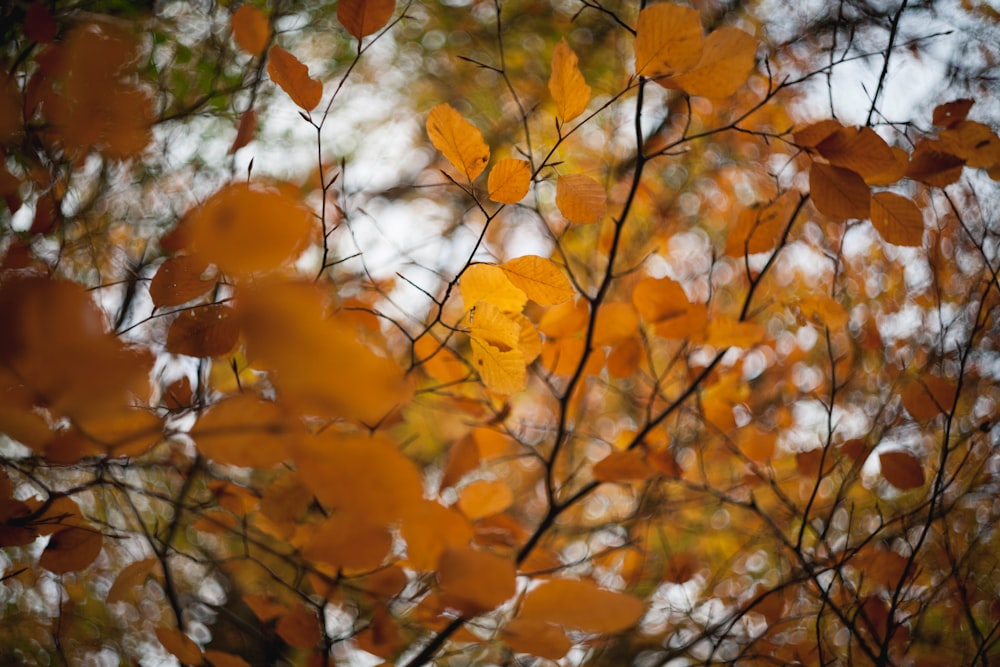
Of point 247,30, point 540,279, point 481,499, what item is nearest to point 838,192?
point 540,279

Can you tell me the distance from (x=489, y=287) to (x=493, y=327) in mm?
66

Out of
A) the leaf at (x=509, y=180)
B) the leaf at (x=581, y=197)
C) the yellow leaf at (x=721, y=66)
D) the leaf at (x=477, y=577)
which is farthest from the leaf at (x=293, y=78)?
the leaf at (x=477, y=577)

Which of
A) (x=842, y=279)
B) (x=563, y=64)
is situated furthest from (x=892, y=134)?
(x=563, y=64)

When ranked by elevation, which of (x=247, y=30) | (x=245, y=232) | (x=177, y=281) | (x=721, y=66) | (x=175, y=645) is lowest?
(x=175, y=645)

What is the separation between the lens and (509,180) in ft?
2.44

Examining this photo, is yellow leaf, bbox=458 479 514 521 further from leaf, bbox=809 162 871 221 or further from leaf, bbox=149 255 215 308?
leaf, bbox=809 162 871 221

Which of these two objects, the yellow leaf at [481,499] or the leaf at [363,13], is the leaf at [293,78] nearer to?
the leaf at [363,13]

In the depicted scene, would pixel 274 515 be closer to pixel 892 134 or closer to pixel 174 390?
pixel 174 390

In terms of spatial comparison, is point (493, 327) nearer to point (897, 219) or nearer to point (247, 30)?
point (897, 219)

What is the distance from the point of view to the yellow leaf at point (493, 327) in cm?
78

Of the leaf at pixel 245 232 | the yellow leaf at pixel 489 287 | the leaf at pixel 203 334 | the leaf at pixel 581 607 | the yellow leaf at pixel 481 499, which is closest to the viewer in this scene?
the leaf at pixel 245 232

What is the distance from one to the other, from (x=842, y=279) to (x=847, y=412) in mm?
406

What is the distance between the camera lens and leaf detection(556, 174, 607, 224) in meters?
0.81

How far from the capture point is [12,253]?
933 mm
